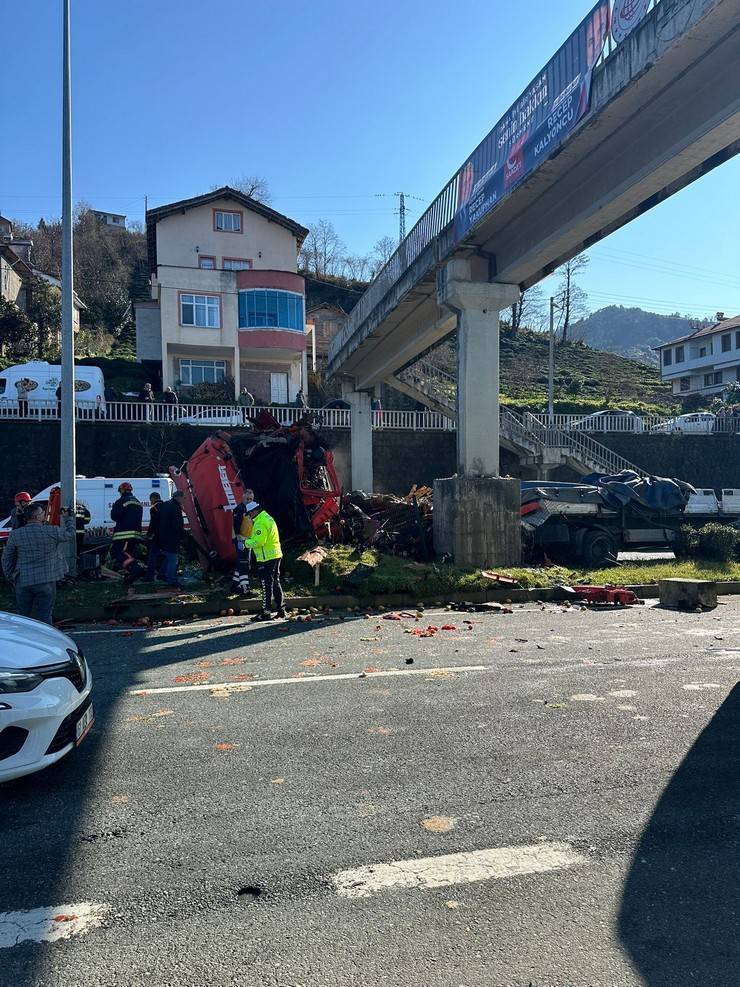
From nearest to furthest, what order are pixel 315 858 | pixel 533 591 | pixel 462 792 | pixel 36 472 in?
pixel 315 858 < pixel 462 792 < pixel 533 591 < pixel 36 472

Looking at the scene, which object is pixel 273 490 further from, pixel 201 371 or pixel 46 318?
pixel 46 318

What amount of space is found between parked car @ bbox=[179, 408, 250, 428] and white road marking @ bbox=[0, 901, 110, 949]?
80.1 feet

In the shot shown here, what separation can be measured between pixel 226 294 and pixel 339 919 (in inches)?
1482

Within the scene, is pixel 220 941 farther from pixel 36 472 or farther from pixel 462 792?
pixel 36 472

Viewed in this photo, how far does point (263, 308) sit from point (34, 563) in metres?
31.7

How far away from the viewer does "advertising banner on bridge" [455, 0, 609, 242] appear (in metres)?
9.63

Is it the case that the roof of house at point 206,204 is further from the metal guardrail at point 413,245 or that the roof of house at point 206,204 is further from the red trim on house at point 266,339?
the metal guardrail at point 413,245

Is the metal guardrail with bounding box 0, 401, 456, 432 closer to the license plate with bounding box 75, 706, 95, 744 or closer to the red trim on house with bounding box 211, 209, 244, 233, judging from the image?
the red trim on house with bounding box 211, 209, 244, 233

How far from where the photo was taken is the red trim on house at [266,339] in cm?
3775

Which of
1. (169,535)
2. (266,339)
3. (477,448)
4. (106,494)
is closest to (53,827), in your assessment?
(169,535)

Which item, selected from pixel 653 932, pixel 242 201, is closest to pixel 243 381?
pixel 242 201

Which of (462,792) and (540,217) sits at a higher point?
(540,217)

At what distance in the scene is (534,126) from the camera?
10.9 metres

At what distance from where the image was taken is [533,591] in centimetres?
1212
